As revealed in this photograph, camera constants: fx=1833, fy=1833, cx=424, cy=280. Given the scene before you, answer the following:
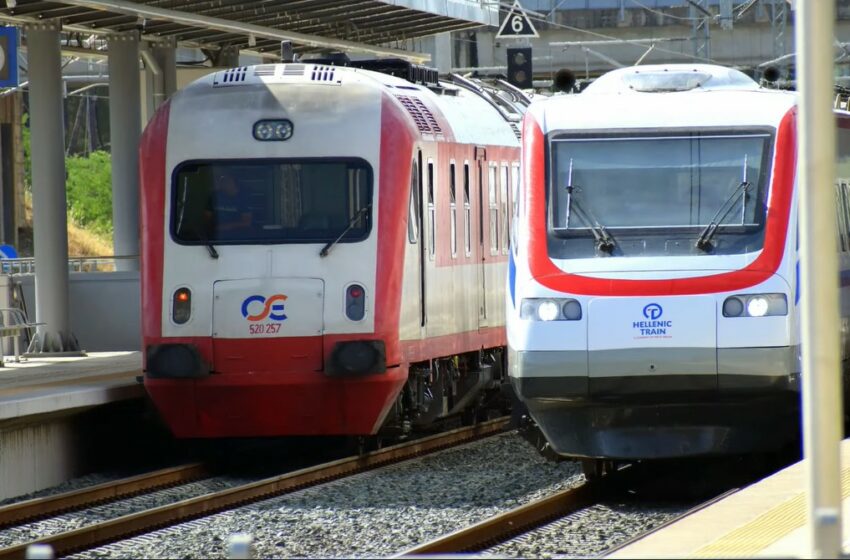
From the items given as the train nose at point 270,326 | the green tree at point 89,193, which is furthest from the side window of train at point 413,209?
the green tree at point 89,193

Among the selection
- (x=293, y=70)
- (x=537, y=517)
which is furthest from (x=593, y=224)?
(x=293, y=70)

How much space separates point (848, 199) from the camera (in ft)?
45.9

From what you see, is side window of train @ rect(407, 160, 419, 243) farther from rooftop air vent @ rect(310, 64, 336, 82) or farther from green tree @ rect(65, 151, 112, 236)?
green tree @ rect(65, 151, 112, 236)

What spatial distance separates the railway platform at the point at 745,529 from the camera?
26.7 ft

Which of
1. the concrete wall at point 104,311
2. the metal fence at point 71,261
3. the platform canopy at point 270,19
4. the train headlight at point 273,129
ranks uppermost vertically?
the platform canopy at point 270,19

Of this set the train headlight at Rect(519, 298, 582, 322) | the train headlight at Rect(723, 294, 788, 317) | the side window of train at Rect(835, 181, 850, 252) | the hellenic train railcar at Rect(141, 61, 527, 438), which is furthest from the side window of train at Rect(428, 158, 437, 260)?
the train headlight at Rect(723, 294, 788, 317)

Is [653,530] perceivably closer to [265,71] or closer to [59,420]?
[265,71]

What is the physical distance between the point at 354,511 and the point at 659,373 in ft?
7.44

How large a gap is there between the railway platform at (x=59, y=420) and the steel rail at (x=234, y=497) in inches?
79.1

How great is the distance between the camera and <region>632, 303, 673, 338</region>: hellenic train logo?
11.4 meters

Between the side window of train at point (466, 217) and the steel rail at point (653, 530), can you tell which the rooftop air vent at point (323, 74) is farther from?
the steel rail at point (653, 530)

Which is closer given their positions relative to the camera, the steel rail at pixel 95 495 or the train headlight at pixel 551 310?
the train headlight at pixel 551 310

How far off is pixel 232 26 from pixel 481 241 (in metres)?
4.24

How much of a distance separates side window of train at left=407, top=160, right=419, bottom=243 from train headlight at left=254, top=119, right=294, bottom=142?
3.36 feet
